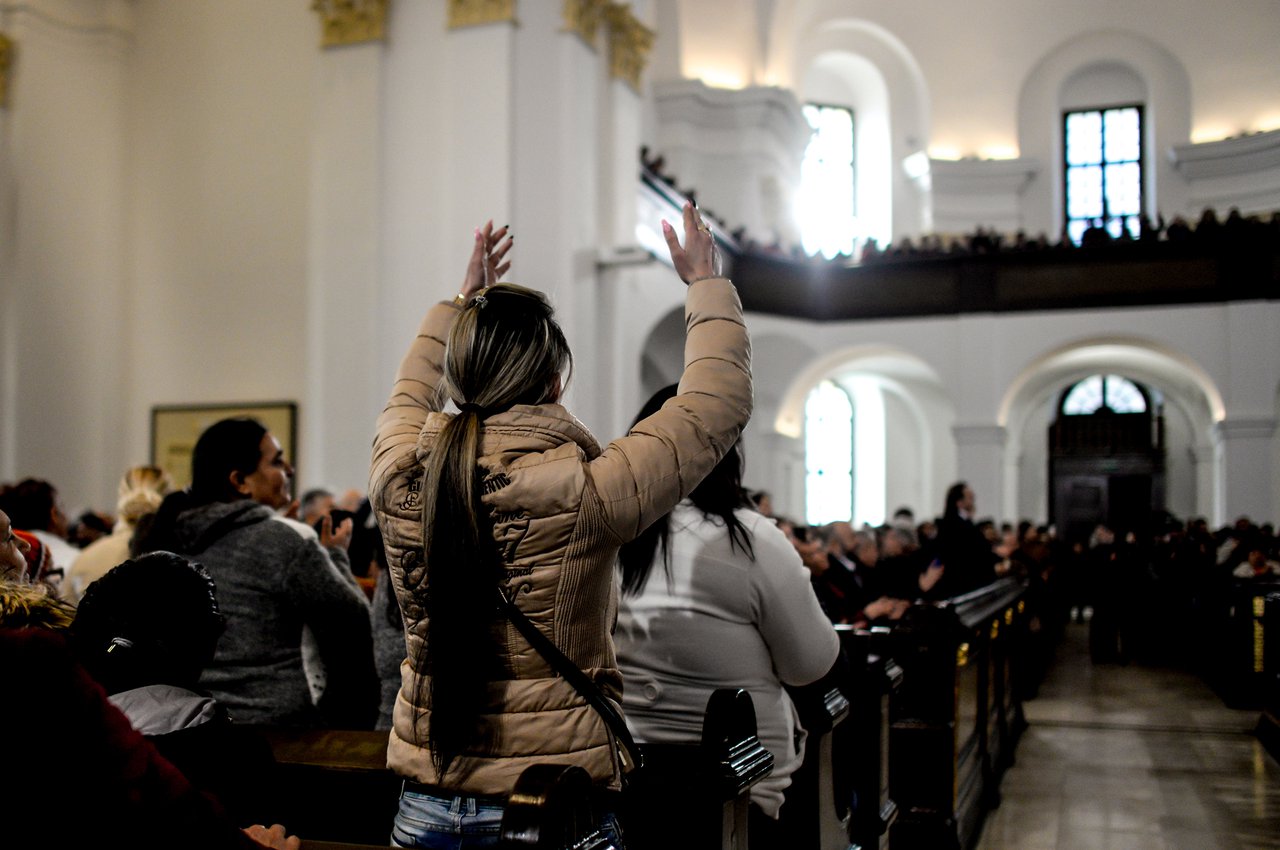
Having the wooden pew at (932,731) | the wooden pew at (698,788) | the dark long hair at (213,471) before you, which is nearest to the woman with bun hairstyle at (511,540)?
the wooden pew at (698,788)

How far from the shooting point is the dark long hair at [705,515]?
2.77 metres

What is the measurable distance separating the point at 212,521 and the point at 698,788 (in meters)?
1.72

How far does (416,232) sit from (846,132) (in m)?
16.1

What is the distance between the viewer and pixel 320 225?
10.6m

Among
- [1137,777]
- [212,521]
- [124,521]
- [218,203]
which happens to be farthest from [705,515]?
[218,203]

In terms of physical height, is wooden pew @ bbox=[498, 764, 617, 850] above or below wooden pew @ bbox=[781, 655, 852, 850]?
above

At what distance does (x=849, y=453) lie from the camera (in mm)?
24016

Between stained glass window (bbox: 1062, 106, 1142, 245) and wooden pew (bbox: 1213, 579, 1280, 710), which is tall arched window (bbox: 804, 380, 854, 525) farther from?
wooden pew (bbox: 1213, 579, 1280, 710)

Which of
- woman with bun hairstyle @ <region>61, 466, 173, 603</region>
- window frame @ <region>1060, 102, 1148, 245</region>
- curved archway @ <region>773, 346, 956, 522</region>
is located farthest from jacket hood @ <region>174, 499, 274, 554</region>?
window frame @ <region>1060, 102, 1148, 245</region>

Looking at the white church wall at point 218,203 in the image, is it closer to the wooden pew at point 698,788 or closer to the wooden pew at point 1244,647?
the wooden pew at point 1244,647

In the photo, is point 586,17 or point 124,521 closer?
point 124,521

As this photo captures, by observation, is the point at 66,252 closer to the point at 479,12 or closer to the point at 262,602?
the point at 479,12

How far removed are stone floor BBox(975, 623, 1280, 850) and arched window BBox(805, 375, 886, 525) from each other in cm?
1271

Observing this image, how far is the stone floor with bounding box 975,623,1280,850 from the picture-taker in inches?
230
